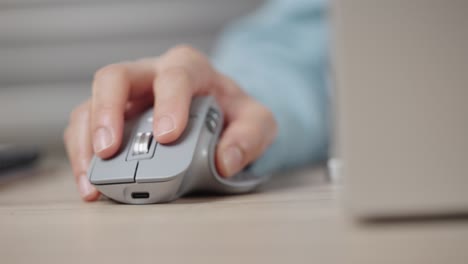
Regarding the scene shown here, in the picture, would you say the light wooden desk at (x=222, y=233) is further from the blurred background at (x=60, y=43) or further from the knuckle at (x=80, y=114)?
the blurred background at (x=60, y=43)

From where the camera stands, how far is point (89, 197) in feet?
1.66

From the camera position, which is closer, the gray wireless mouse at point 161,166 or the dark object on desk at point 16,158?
the gray wireless mouse at point 161,166

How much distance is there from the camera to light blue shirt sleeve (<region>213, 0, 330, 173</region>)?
0.80 meters

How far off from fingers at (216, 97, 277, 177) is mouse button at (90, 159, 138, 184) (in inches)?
3.0

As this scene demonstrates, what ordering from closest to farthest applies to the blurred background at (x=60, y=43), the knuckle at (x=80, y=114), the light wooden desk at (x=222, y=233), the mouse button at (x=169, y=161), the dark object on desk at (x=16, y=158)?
the light wooden desk at (x=222, y=233) < the mouse button at (x=169, y=161) < the knuckle at (x=80, y=114) < the dark object on desk at (x=16, y=158) < the blurred background at (x=60, y=43)

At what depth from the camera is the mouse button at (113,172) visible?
45 cm

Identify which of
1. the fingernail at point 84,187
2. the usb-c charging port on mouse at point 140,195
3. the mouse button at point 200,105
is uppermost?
the mouse button at point 200,105

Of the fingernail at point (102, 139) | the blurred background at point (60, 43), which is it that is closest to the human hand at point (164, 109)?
the fingernail at point (102, 139)

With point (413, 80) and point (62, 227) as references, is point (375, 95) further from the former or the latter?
point (62, 227)

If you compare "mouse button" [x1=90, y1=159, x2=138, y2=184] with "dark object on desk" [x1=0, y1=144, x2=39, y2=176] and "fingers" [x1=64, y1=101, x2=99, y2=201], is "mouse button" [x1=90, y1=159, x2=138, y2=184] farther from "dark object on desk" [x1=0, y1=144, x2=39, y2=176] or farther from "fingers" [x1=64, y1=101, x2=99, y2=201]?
"dark object on desk" [x1=0, y1=144, x2=39, y2=176]

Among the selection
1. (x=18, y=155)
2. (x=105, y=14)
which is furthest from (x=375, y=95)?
(x=105, y=14)

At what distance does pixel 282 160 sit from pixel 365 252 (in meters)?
0.45

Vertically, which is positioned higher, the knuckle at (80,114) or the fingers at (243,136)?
the knuckle at (80,114)

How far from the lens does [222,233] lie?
1.18ft
